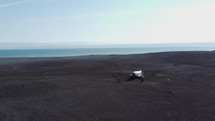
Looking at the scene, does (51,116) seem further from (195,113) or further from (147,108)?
(195,113)

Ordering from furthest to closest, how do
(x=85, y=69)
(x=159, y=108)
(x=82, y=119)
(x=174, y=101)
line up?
(x=85, y=69)
(x=174, y=101)
(x=159, y=108)
(x=82, y=119)

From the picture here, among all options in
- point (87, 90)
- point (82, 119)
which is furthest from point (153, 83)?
point (82, 119)

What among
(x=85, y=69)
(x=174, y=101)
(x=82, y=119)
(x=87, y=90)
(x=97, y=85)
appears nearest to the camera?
(x=82, y=119)

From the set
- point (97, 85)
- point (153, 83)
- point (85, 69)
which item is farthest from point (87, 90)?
point (85, 69)

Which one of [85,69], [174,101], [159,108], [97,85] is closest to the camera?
[159,108]

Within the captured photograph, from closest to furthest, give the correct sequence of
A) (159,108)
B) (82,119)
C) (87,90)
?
(82,119) < (159,108) < (87,90)

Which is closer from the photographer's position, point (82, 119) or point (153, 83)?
point (82, 119)

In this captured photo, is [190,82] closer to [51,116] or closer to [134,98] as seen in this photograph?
[134,98]

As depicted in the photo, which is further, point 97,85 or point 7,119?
point 97,85
